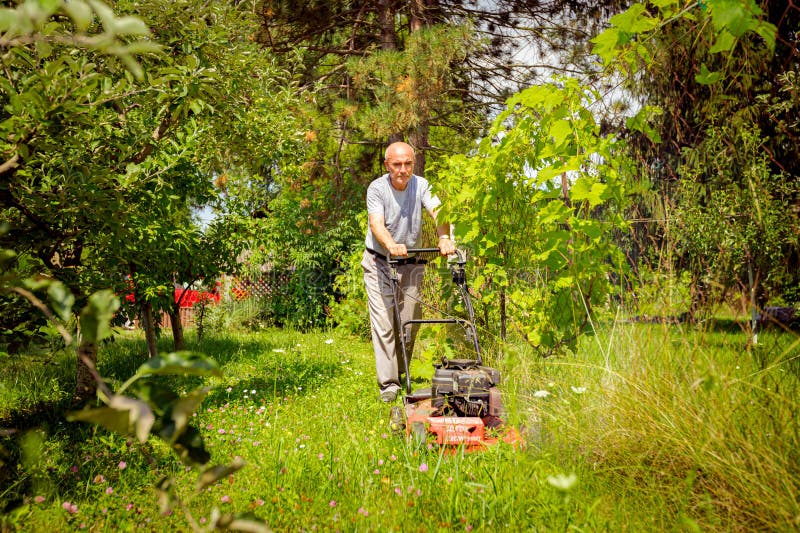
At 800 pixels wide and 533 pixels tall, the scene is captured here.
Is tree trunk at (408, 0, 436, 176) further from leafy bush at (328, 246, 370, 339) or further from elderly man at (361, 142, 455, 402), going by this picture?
elderly man at (361, 142, 455, 402)

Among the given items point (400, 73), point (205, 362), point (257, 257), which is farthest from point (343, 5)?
point (205, 362)

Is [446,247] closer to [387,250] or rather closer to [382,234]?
[382,234]

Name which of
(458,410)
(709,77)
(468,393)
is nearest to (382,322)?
(458,410)

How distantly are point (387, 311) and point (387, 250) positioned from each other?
1.64 ft

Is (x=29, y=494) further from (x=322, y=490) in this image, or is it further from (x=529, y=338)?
(x=529, y=338)

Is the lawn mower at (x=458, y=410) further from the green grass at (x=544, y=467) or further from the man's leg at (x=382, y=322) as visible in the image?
the man's leg at (x=382, y=322)

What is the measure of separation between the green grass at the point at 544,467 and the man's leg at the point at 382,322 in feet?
3.78

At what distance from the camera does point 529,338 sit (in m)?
4.14

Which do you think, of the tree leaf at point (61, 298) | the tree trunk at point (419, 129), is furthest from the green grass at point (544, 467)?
the tree trunk at point (419, 129)

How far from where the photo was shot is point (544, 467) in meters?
2.49

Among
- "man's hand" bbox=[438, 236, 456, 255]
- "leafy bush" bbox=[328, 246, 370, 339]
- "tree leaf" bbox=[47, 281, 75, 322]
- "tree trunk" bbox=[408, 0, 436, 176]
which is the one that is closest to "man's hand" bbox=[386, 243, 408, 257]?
"man's hand" bbox=[438, 236, 456, 255]

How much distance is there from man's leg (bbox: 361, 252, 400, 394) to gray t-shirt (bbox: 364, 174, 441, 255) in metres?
0.17

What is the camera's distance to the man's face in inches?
185

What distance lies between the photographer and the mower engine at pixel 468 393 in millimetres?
3225
